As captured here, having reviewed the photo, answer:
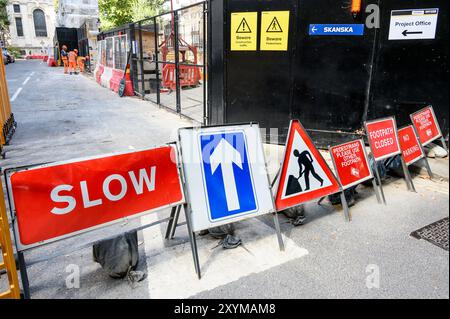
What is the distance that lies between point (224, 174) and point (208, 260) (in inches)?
35.6

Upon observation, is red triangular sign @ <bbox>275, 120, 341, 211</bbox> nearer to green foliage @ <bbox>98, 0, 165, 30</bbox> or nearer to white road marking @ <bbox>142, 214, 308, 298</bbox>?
white road marking @ <bbox>142, 214, 308, 298</bbox>

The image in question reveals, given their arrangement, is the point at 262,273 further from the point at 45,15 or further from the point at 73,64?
the point at 45,15

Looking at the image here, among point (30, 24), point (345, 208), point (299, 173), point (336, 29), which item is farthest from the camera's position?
point (30, 24)

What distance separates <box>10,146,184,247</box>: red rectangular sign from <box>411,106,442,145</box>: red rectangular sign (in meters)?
4.52

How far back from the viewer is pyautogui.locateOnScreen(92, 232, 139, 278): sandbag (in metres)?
3.22

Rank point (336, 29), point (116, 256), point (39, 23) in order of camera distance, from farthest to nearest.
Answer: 1. point (39, 23)
2. point (336, 29)
3. point (116, 256)

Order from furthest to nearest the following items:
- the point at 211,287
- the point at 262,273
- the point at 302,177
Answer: the point at 302,177 < the point at 262,273 < the point at 211,287

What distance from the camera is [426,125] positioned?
604cm

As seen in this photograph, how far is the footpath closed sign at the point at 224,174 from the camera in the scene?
136 inches

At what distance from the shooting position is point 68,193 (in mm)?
2867

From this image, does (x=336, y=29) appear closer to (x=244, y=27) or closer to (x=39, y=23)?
(x=244, y=27)

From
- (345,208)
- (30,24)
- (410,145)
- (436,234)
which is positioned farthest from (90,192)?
(30,24)
